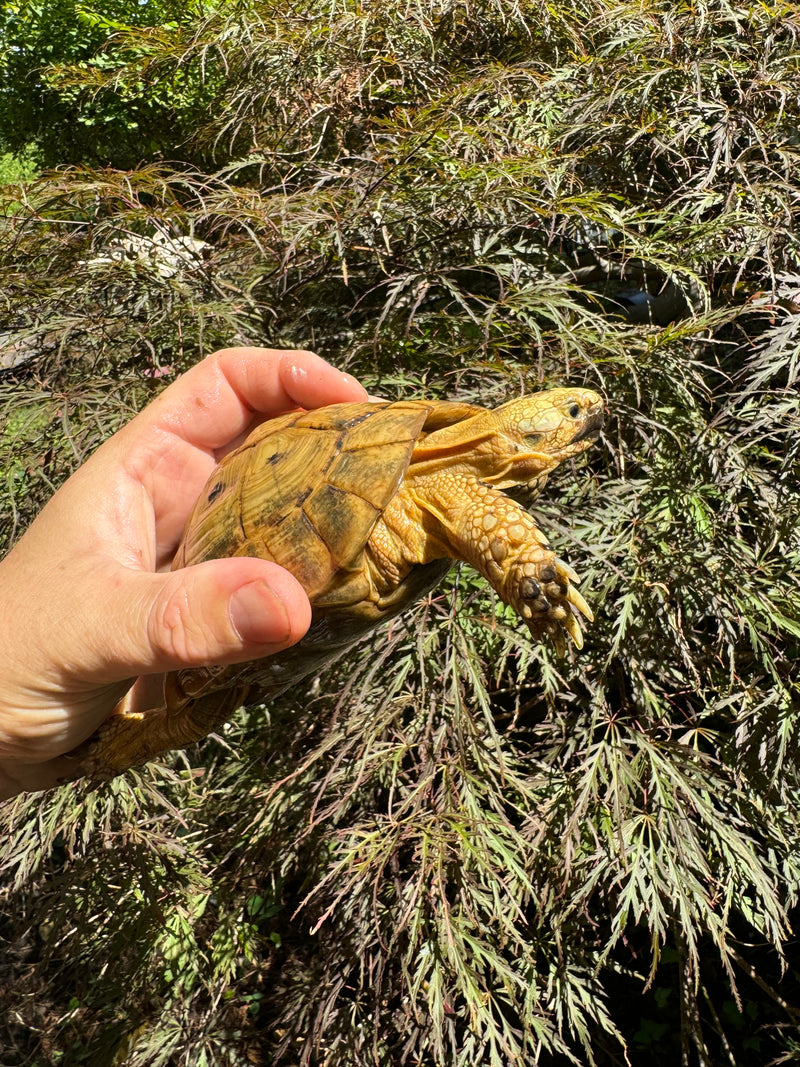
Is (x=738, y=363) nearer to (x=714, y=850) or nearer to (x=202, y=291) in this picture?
(x=714, y=850)

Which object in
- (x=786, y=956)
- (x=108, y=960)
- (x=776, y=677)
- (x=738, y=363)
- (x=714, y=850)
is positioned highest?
(x=738, y=363)

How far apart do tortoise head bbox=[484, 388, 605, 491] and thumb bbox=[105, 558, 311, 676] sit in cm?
46

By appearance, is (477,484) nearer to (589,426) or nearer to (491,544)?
(491,544)

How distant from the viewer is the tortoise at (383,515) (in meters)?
1.33

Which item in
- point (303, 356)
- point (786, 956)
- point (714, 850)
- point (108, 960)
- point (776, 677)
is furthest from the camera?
point (786, 956)

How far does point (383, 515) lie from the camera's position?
1488mm

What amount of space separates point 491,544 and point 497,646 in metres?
1.18

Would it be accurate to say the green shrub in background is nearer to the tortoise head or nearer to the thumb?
the tortoise head

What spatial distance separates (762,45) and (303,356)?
6.89 feet

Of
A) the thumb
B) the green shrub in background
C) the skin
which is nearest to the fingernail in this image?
the thumb

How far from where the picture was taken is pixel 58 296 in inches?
106

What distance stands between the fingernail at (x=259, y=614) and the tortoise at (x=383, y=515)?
0.15 metres

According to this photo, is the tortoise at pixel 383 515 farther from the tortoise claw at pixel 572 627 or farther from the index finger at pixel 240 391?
the index finger at pixel 240 391

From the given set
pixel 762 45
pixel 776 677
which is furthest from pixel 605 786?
pixel 762 45
